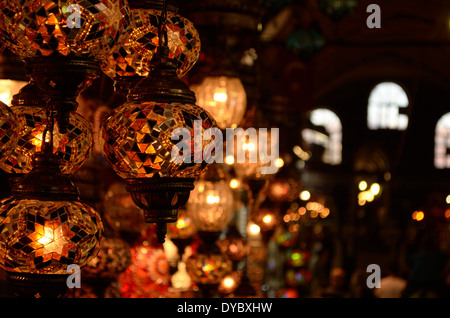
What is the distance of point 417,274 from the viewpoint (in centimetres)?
771

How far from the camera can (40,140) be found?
2416 millimetres

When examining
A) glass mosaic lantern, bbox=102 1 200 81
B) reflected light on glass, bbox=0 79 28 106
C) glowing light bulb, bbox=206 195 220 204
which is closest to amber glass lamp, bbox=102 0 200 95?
glass mosaic lantern, bbox=102 1 200 81

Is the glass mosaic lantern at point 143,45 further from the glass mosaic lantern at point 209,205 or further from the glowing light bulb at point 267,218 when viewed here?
the glowing light bulb at point 267,218

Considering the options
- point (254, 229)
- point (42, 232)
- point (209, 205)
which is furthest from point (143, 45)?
point (254, 229)

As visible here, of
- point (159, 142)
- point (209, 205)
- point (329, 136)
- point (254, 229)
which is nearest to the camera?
point (159, 142)

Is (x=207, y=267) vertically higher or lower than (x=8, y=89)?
lower

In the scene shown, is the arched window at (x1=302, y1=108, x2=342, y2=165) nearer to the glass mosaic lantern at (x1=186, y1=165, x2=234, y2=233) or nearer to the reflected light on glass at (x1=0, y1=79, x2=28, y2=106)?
the glass mosaic lantern at (x1=186, y1=165, x2=234, y2=233)

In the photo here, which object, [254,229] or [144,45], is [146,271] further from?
[254,229]

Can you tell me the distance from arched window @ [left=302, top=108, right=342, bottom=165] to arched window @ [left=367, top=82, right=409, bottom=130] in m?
1.34

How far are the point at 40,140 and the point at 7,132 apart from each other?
187mm
